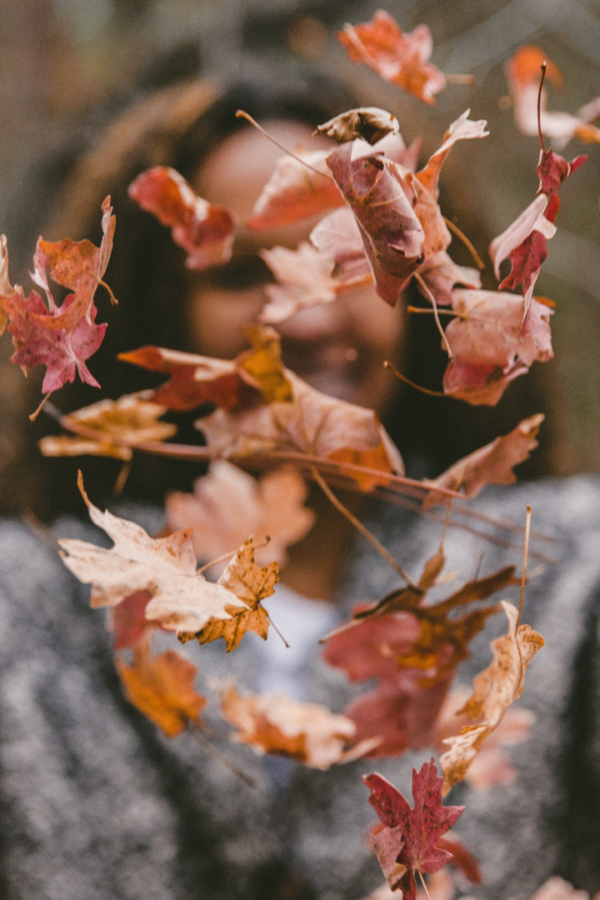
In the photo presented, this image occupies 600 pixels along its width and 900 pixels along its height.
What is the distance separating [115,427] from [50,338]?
92mm

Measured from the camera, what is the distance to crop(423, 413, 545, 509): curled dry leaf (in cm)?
17

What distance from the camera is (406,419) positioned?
28.8 inches

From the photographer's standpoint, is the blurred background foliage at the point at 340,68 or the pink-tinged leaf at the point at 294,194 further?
the blurred background foliage at the point at 340,68

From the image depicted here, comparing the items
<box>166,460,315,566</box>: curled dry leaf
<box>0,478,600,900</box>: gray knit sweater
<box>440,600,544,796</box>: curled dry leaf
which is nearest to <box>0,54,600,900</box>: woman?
<box>0,478,600,900</box>: gray knit sweater

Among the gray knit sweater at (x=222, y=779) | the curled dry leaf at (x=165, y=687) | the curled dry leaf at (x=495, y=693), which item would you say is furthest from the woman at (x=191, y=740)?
the curled dry leaf at (x=495, y=693)

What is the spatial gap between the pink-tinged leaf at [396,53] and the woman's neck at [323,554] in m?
0.53

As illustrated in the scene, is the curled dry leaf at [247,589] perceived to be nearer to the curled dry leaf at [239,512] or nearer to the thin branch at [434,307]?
the thin branch at [434,307]

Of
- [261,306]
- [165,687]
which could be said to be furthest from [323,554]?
[165,687]

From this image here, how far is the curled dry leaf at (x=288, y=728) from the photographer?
0.84 feet

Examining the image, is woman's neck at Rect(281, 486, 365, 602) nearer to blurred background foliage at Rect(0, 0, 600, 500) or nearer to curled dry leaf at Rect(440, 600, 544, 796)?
blurred background foliage at Rect(0, 0, 600, 500)

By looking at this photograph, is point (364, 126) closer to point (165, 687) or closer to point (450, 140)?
point (450, 140)

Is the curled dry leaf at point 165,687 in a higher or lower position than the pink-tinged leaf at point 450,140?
lower

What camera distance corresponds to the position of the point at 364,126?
0.40ft

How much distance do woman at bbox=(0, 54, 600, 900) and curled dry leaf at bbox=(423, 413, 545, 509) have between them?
0.91 ft
